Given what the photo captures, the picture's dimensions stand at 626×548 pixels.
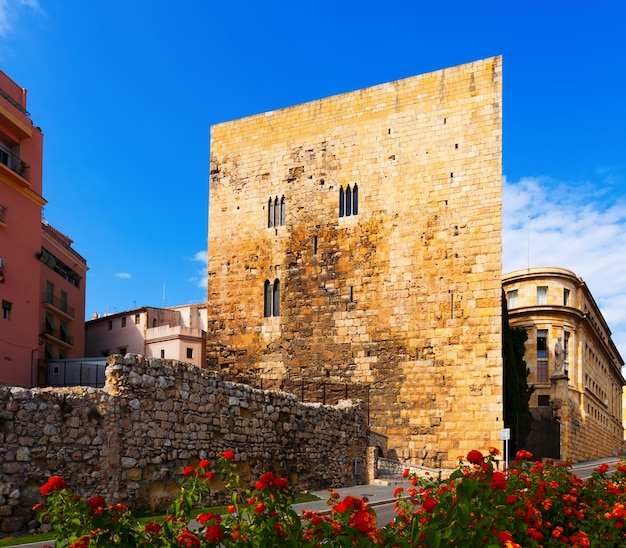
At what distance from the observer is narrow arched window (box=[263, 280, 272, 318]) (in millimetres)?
24172

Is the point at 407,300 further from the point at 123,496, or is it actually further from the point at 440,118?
the point at 123,496

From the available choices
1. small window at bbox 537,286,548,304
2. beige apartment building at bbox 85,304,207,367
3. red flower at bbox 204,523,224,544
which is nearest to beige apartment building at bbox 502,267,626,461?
small window at bbox 537,286,548,304

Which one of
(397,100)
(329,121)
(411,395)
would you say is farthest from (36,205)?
(411,395)

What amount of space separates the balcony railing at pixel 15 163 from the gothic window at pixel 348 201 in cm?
1237

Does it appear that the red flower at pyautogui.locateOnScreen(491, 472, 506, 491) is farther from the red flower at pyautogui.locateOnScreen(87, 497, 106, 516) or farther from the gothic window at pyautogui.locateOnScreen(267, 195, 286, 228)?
the gothic window at pyautogui.locateOnScreen(267, 195, 286, 228)

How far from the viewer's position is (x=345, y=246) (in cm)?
2295

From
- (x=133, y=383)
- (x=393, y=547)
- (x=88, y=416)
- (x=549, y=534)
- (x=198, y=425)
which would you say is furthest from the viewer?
(x=198, y=425)

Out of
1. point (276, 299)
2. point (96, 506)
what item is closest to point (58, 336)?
point (276, 299)

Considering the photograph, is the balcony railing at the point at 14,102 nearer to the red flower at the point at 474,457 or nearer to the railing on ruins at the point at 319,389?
the railing on ruins at the point at 319,389

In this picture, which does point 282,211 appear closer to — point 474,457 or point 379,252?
point 379,252

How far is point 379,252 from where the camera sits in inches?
878

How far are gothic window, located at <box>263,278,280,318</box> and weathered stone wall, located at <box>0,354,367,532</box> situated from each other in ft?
26.2

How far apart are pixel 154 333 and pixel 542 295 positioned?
2288 cm

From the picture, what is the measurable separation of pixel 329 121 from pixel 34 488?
57.1ft
